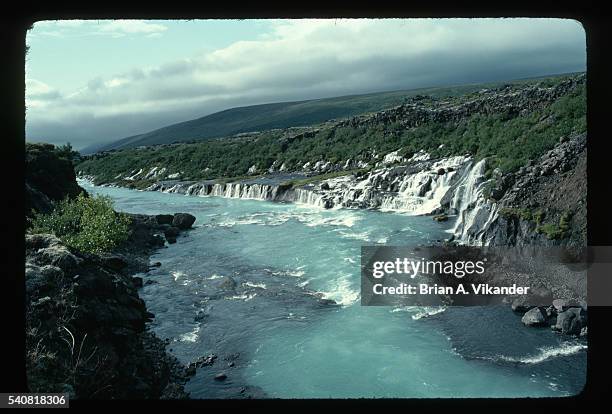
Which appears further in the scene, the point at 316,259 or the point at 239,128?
the point at 239,128

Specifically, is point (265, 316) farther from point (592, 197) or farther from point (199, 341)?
point (592, 197)

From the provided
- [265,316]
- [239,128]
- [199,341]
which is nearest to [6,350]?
[199,341]

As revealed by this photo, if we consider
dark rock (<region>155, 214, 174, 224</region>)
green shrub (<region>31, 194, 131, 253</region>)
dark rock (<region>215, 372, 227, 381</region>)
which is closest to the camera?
dark rock (<region>215, 372, 227, 381</region>)

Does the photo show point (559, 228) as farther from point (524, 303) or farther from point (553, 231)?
point (524, 303)

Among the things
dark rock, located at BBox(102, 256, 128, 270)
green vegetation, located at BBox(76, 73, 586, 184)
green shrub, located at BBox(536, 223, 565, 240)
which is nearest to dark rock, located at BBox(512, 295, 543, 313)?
green shrub, located at BBox(536, 223, 565, 240)

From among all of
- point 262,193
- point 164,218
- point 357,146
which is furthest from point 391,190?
point 164,218

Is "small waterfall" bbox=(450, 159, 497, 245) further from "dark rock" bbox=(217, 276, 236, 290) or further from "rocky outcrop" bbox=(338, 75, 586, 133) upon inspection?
"dark rock" bbox=(217, 276, 236, 290)
